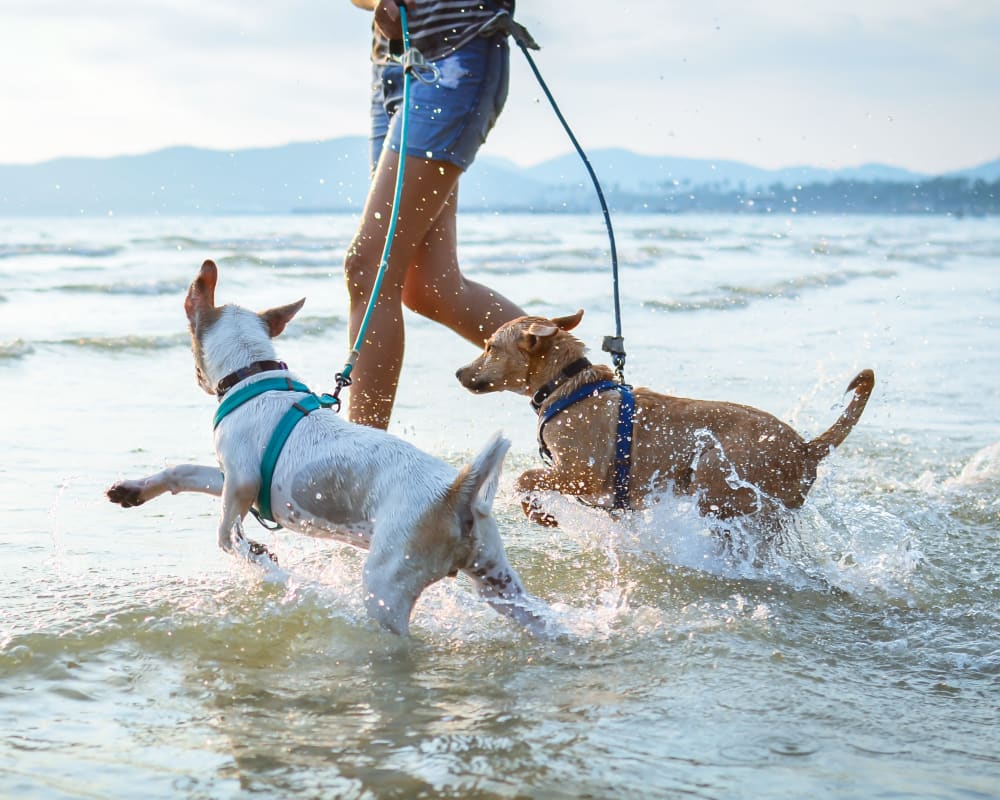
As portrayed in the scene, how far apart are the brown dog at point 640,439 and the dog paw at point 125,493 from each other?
1552mm

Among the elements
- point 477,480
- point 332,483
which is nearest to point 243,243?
point 332,483

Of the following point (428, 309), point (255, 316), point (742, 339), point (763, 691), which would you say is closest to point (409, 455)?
point (255, 316)

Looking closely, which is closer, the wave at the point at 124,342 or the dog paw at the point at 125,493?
the dog paw at the point at 125,493

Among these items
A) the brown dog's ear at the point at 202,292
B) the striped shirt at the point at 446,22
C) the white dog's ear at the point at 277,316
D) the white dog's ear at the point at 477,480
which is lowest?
the white dog's ear at the point at 477,480

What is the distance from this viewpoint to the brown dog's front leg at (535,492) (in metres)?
4.57

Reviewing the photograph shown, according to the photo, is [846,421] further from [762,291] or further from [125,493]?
[762,291]

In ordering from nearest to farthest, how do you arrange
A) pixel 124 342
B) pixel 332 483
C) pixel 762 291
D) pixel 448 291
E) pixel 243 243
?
pixel 332 483
pixel 448 291
pixel 124 342
pixel 762 291
pixel 243 243

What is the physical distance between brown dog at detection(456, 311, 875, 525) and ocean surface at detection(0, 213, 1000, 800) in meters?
0.13

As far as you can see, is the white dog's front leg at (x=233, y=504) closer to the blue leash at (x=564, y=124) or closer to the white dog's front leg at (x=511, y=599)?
the white dog's front leg at (x=511, y=599)

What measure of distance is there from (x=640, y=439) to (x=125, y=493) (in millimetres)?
1968

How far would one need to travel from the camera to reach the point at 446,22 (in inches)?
180

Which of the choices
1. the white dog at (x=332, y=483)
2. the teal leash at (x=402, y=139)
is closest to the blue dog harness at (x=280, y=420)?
the white dog at (x=332, y=483)

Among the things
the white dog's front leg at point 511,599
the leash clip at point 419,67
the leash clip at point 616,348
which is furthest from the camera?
the leash clip at point 616,348

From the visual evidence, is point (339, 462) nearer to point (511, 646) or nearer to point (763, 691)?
point (511, 646)
